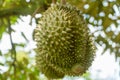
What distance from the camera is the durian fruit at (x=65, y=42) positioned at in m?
3.29

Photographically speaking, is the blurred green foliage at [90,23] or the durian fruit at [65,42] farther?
the blurred green foliage at [90,23]

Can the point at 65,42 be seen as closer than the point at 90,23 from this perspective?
Yes

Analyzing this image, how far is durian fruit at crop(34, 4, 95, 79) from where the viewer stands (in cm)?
329

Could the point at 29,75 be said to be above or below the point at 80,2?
below

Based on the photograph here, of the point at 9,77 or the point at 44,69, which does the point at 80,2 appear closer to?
the point at 9,77

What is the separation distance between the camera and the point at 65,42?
10.8 feet

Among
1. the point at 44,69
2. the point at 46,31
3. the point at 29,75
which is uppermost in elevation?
the point at 46,31

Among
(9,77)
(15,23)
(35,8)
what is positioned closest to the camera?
(35,8)

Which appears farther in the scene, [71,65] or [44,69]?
[44,69]

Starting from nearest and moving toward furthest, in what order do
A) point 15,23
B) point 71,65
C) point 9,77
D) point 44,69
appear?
point 71,65 → point 44,69 → point 9,77 → point 15,23

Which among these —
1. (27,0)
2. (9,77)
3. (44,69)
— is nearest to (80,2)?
(27,0)

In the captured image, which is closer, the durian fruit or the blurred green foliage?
the durian fruit

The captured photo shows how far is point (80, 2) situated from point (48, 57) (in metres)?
1.86

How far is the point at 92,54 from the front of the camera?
3482mm
